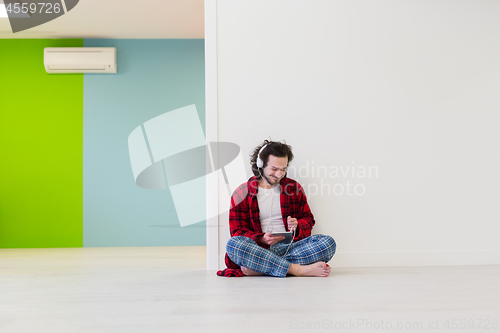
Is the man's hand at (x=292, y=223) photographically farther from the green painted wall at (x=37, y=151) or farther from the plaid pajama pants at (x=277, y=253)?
the green painted wall at (x=37, y=151)

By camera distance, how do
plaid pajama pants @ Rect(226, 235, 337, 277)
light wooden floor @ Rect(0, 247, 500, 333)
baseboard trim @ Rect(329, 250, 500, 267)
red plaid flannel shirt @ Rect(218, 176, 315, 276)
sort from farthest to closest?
baseboard trim @ Rect(329, 250, 500, 267) → red plaid flannel shirt @ Rect(218, 176, 315, 276) → plaid pajama pants @ Rect(226, 235, 337, 277) → light wooden floor @ Rect(0, 247, 500, 333)

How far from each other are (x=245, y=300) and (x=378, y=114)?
1592mm

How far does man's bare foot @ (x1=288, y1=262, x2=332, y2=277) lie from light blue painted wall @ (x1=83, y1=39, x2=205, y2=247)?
2.14m

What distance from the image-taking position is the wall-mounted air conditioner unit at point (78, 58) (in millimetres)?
4035

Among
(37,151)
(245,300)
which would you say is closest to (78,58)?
(37,151)

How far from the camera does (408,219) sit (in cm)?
259

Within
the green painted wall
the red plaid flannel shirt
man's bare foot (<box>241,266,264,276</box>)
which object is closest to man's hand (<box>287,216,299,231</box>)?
the red plaid flannel shirt

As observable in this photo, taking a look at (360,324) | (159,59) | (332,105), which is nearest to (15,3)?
(159,59)

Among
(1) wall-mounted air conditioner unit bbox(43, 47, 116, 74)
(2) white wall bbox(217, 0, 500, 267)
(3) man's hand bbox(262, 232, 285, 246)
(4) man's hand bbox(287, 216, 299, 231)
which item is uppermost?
(1) wall-mounted air conditioner unit bbox(43, 47, 116, 74)

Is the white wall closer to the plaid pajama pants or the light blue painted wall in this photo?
the plaid pajama pants

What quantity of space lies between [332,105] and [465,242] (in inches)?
49.6

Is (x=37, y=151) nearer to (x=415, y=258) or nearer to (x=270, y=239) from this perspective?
(x=270, y=239)

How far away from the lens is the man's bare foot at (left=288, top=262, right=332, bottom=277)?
214 centimetres

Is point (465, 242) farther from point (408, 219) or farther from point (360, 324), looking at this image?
point (360, 324)
